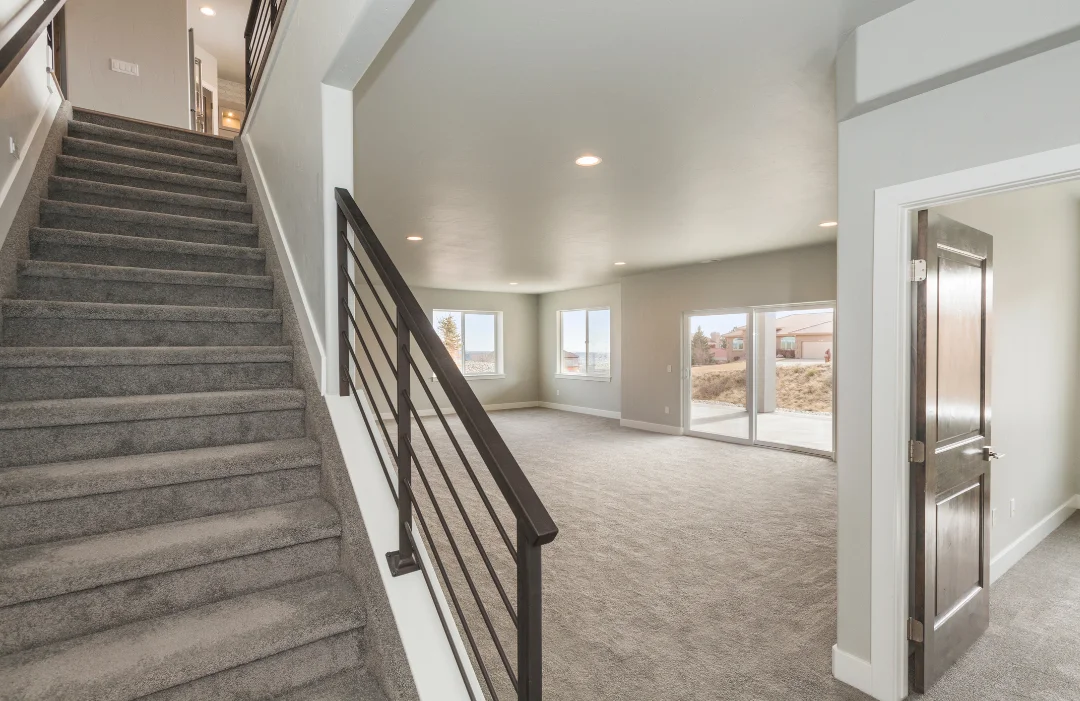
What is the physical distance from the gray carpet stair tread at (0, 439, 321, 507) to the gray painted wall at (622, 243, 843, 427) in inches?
245

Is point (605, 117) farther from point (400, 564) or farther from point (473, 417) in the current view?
point (400, 564)

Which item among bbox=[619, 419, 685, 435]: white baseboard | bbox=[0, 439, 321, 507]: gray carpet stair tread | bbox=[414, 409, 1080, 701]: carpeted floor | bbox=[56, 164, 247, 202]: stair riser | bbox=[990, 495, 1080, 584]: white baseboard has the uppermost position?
bbox=[56, 164, 247, 202]: stair riser

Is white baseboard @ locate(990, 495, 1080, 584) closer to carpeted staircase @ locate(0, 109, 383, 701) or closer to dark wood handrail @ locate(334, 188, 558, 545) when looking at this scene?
dark wood handrail @ locate(334, 188, 558, 545)

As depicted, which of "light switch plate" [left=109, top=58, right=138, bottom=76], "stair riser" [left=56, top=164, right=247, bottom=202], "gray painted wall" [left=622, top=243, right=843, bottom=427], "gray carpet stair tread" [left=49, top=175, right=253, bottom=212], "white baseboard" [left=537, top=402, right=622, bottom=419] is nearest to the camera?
"gray carpet stair tread" [left=49, top=175, right=253, bottom=212]

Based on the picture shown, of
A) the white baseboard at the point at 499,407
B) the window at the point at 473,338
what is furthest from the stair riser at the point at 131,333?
the window at the point at 473,338

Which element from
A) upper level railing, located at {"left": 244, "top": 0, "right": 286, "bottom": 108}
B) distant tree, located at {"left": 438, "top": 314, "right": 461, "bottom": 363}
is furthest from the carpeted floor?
distant tree, located at {"left": 438, "top": 314, "right": 461, "bottom": 363}

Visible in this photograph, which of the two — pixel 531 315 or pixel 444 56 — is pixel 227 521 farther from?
pixel 531 315

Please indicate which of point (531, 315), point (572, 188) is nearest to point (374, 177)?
point (572, 188)

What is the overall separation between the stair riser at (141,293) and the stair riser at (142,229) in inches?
17.6

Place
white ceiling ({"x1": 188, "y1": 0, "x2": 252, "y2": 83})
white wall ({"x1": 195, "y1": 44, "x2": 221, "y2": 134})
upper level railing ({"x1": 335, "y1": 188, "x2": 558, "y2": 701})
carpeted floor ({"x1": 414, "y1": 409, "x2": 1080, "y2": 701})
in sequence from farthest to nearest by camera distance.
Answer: white wall ({"x1": 195, "y1": 44, "x2": 221, "y2": 134})
white ceiling ({"x1": 188, "y1": 0, "x2": 252, "y2": 83})
carpeted floor ({"x1": 414, "y1": 409, "x2": 1080, "y2": 701})
upper level railing ({"x1": 335, "y1": 188, "x2": 558, "y2": 701})

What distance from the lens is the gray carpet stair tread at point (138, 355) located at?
1806 millimetres

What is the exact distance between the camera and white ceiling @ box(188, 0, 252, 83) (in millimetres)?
6230

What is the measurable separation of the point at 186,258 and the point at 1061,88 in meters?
3.53

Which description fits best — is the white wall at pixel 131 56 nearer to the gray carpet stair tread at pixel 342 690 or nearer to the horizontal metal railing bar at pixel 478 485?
the horizontal metal railing bar at pixel 478 485
